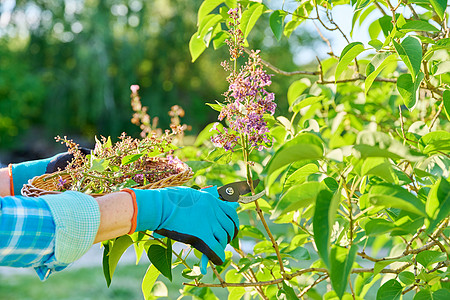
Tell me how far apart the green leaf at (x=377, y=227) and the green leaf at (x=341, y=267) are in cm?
4

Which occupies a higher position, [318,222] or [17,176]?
[318,222]

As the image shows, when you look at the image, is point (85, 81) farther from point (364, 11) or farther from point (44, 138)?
point (364, 11)

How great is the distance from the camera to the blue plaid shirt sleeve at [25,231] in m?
0.72

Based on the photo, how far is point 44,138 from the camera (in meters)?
13.0

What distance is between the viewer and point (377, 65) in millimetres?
807

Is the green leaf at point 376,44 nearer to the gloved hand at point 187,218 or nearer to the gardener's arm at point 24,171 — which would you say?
the gloved hand at point 187,218

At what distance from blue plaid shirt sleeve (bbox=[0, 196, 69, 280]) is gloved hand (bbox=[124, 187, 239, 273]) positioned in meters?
0.14

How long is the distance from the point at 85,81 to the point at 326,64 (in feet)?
36.8

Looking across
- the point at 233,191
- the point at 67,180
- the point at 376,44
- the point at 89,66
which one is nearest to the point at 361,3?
the point at 376,44

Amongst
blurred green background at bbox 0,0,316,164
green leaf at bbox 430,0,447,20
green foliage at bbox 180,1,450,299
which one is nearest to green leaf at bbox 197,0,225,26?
green foliage at bbox 180,1,450,299

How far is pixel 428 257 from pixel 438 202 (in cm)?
26

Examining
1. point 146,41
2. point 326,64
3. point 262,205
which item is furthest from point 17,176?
point 146,41

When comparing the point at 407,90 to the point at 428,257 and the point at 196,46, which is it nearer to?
the point at 428,257

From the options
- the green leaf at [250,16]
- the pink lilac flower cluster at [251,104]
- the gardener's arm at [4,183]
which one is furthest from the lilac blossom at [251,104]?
the gardener's arm at [4,183]
